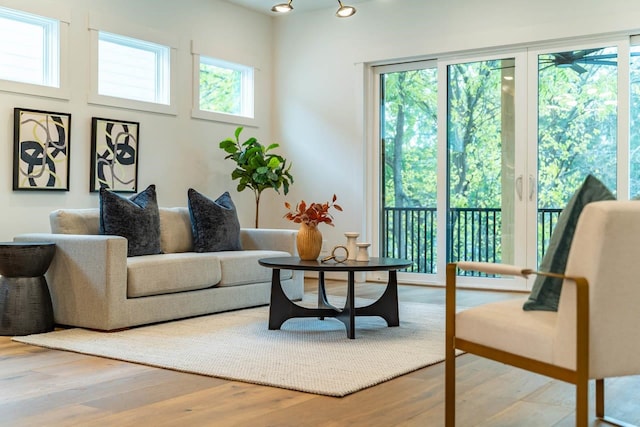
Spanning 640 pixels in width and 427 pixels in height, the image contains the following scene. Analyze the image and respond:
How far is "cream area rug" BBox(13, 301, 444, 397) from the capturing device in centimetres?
305

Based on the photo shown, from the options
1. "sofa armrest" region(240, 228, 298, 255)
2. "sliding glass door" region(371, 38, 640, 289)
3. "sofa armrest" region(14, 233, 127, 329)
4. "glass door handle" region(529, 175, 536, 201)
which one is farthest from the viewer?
"glass door handle" region(529, 175, 536, 201)

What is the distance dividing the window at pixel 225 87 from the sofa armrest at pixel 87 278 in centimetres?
282

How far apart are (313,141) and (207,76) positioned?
128 cm

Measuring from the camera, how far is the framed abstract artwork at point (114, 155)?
18.5 ft

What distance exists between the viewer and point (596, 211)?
1.91 meters

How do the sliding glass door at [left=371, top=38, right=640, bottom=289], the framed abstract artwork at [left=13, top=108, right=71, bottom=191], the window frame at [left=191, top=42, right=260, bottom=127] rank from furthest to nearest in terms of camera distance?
the window frame at [left=191, top=42, right=260, bottom=127] → the sliding glass door at [left=371, top=38, right=640, bottom=289] → the framed abstract artwork at [left=13, top=108, right=71, bottom=191]

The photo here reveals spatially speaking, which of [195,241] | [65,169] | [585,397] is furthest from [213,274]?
[585,397]

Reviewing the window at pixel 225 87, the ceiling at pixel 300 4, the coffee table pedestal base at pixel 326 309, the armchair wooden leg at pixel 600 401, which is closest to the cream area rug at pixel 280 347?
the coffee table pedestal base at pixel 326 309

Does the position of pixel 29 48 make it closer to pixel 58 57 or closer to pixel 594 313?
pixel 58 57

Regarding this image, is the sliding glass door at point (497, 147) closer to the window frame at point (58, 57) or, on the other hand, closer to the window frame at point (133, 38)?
the window frame at point (133, 38)

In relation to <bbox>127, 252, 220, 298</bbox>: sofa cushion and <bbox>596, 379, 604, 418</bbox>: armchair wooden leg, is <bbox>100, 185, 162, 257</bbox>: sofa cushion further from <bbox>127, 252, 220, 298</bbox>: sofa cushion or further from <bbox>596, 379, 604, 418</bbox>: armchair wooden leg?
<bbox>596, 379, 604, 418</bbox>: armchair wooden leg

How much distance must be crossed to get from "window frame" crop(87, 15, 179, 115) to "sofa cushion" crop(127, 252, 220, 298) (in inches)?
70.2

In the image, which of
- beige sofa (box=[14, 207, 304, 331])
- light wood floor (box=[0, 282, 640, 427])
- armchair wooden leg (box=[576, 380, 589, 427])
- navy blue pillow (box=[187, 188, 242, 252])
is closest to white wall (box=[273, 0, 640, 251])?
navy blue pillow (box=[187, 188, 242, 252])

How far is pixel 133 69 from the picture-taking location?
6.10m
